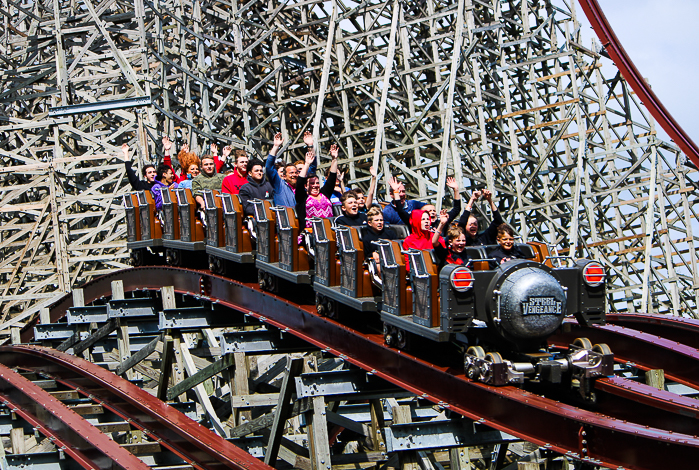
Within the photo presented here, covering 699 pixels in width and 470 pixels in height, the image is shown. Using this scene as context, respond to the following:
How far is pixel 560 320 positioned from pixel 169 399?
495 cm

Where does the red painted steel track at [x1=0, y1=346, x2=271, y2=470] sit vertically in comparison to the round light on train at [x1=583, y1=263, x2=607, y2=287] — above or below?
below

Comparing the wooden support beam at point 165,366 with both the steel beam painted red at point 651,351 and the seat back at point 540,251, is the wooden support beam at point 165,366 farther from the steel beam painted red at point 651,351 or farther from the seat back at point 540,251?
the steel beam painted red at point 651,351

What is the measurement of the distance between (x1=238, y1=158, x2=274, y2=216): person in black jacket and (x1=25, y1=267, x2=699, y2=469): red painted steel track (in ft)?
4.89

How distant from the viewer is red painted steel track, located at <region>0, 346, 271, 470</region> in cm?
788

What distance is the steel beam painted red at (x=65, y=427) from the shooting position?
7793 mm

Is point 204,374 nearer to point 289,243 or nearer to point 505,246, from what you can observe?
point 289,243

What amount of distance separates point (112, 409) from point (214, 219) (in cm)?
233

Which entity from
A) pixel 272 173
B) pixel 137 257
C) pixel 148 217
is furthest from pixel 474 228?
pixel 137 257

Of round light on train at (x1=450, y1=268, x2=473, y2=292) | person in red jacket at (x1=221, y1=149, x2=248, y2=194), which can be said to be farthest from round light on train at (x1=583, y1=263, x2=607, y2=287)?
person in red jacket at (x1=221, y1=149, x2=248, y2=194)

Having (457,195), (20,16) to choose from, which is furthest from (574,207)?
(20,16)

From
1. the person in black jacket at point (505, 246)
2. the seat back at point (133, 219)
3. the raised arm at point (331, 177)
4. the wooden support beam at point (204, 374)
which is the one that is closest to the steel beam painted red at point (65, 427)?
the wooden support beam at point (204, 374)

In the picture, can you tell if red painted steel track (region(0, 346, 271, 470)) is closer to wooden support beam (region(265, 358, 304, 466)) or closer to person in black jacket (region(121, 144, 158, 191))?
wooden support beam (region(265, 358, 304, 466))

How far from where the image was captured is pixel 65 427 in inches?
336

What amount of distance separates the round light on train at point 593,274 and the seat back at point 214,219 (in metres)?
4.52
